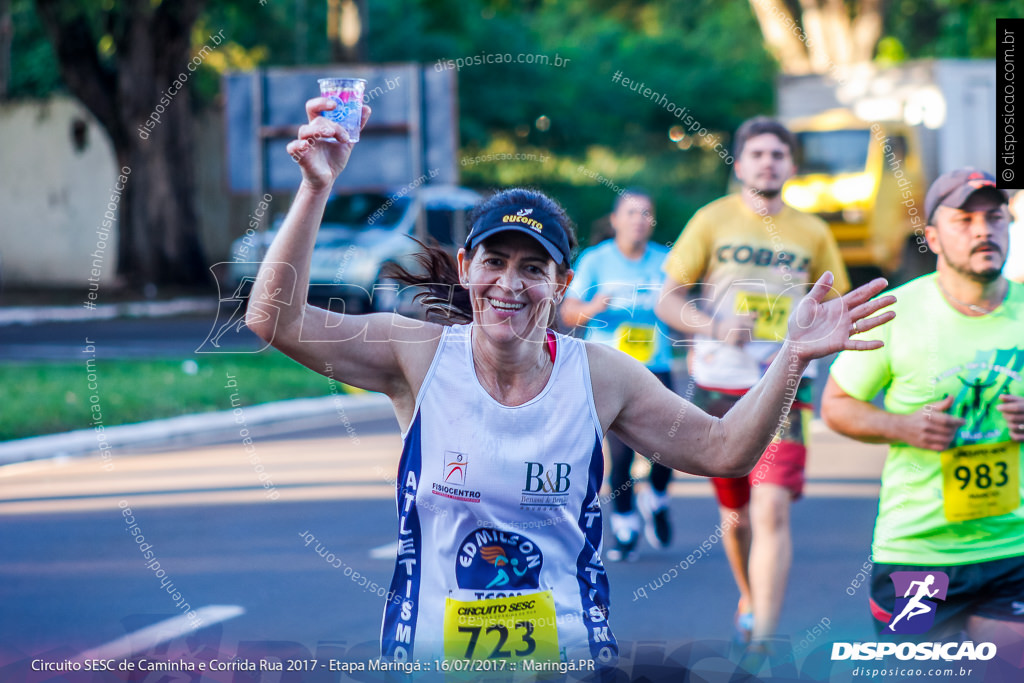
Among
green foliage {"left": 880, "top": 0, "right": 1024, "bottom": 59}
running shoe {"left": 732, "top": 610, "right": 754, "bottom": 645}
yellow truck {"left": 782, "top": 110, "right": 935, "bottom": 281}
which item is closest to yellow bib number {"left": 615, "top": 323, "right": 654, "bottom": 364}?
running shoe {"left": 732, "top": 610, "right": 754, "bottom": 645}

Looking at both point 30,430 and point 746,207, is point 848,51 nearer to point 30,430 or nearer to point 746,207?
point 30,430

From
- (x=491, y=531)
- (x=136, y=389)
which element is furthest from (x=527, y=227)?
(x=136, y=389)

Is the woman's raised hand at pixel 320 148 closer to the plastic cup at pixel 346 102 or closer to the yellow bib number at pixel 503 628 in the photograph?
the plastic cup at pixel 346 102

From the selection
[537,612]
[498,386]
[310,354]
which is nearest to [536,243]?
[498,386]

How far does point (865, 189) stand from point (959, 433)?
63.1 ft

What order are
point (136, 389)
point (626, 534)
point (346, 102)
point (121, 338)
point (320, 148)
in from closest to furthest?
1. point (320, 148)
2. point (346, 102)
3. point (626, 534)
4. point (136, 389)
5. point (121, 338)

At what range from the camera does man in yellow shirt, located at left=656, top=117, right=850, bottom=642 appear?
536 cm

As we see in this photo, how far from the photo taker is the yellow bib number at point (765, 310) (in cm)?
539

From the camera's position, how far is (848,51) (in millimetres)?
31375

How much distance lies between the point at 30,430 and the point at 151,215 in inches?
574

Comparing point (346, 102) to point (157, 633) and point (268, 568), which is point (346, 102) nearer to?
point (157, 633)

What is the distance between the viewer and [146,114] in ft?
76.3

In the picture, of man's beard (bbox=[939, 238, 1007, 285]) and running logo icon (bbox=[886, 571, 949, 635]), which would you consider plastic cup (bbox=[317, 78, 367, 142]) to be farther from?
running logo icon (bbox=[886, 571, 949, 635])

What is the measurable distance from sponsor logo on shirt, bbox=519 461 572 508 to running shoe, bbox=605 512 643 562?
4.17m
